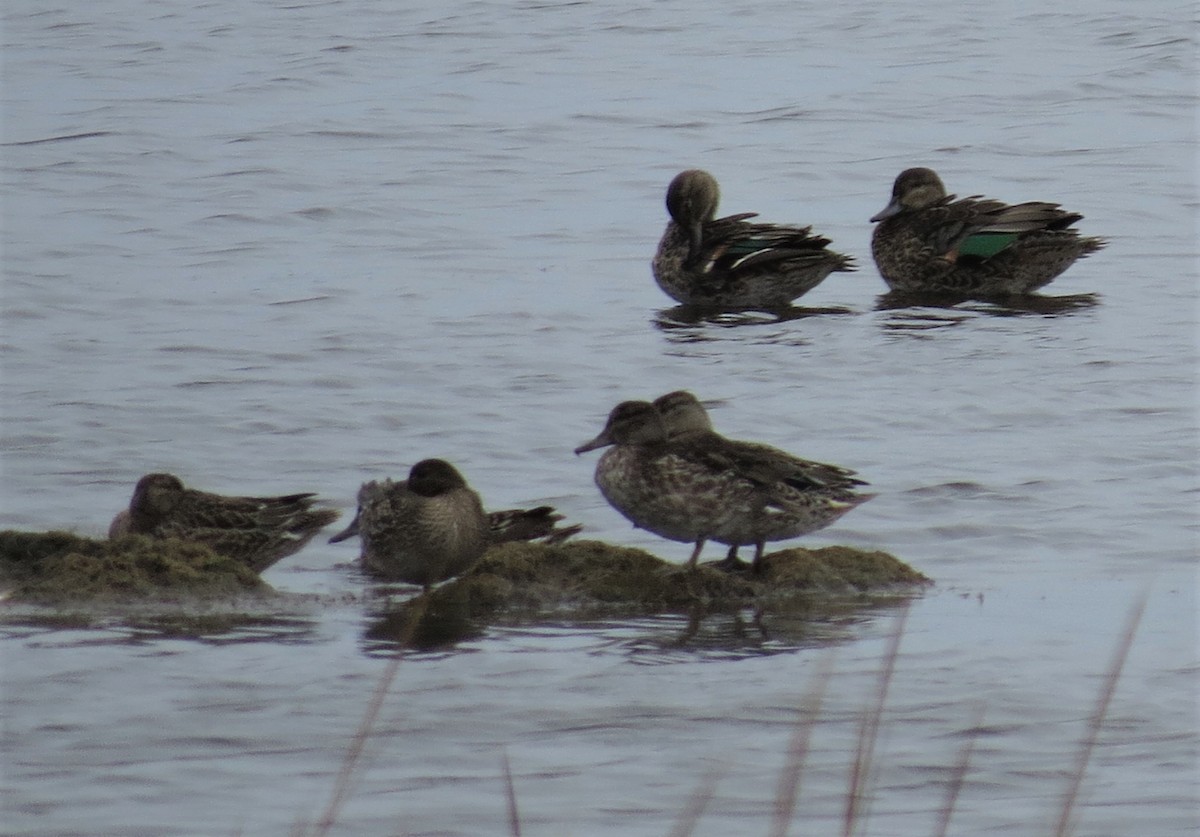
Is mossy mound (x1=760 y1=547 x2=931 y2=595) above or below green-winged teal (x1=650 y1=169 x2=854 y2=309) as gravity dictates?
below

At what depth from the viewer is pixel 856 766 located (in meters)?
4.27

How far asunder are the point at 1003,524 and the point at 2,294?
7.31 m

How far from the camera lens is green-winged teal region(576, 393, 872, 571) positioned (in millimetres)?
7914

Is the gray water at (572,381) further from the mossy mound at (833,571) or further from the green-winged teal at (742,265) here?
the green-winged teal at (742,265)

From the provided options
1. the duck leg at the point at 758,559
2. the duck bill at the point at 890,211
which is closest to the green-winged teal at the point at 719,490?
the duck leg at the point at 758,559

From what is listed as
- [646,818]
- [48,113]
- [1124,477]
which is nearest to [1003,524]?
[1124,477]

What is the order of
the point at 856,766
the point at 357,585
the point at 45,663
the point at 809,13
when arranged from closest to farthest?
the point at 856,766
the point at 45,663
the point at 357,585
the point at 809,13

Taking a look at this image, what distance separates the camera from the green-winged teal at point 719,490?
7.91m

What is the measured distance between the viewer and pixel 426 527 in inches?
316

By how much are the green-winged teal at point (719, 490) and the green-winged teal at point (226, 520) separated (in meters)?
1.17

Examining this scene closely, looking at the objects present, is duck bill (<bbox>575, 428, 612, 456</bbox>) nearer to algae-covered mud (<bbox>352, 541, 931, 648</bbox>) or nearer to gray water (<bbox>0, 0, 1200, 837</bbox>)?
algae-covered mud (<bbox>352, 541, 931, 648</bbox>)

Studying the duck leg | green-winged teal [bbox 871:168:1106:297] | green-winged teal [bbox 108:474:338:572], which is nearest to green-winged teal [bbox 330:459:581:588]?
green-winged teal [bbox 108:474:338:572]

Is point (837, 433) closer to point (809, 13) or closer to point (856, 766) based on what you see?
point (856, 766)

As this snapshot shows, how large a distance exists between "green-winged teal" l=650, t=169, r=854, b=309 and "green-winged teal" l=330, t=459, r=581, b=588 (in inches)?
243
